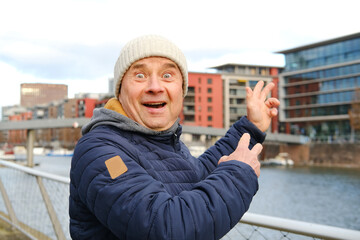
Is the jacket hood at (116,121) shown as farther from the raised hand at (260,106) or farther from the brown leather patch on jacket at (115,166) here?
the raised hand at (260,106)

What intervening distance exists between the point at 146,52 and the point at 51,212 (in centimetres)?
195

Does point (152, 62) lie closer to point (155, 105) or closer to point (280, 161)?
point (155, 105)

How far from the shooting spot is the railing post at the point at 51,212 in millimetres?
2570

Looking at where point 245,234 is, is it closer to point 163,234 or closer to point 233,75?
point 163,234

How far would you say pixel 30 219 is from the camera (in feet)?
11.0

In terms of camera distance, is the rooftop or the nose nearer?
the nose

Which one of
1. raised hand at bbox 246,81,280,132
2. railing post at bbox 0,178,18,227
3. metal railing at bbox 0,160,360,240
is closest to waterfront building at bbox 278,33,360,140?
railing post at bbox 0,178,18,227

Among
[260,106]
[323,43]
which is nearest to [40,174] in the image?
[260,106]

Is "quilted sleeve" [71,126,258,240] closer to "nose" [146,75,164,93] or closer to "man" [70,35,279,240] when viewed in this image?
"man" [70,35,279,240]

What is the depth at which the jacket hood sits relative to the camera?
Answer: 1039 mm

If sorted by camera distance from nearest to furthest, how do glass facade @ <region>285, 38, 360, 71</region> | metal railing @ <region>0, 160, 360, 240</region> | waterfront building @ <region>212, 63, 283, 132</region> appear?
metal railing @ <region>0, 160, 360, 240</region>, glass facade @ <region>285, 38, 360, 71</region>, waterfront building @ <region>212, 63, 283, 132</region>

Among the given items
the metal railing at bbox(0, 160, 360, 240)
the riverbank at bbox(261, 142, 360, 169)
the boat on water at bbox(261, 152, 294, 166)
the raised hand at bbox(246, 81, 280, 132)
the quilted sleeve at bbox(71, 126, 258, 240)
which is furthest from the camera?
the boat on water at bbox(261, 152, 294, 166)

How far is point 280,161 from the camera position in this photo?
144 ft

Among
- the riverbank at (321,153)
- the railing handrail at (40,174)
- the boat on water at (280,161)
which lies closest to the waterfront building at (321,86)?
the riverbank at (321,153)
